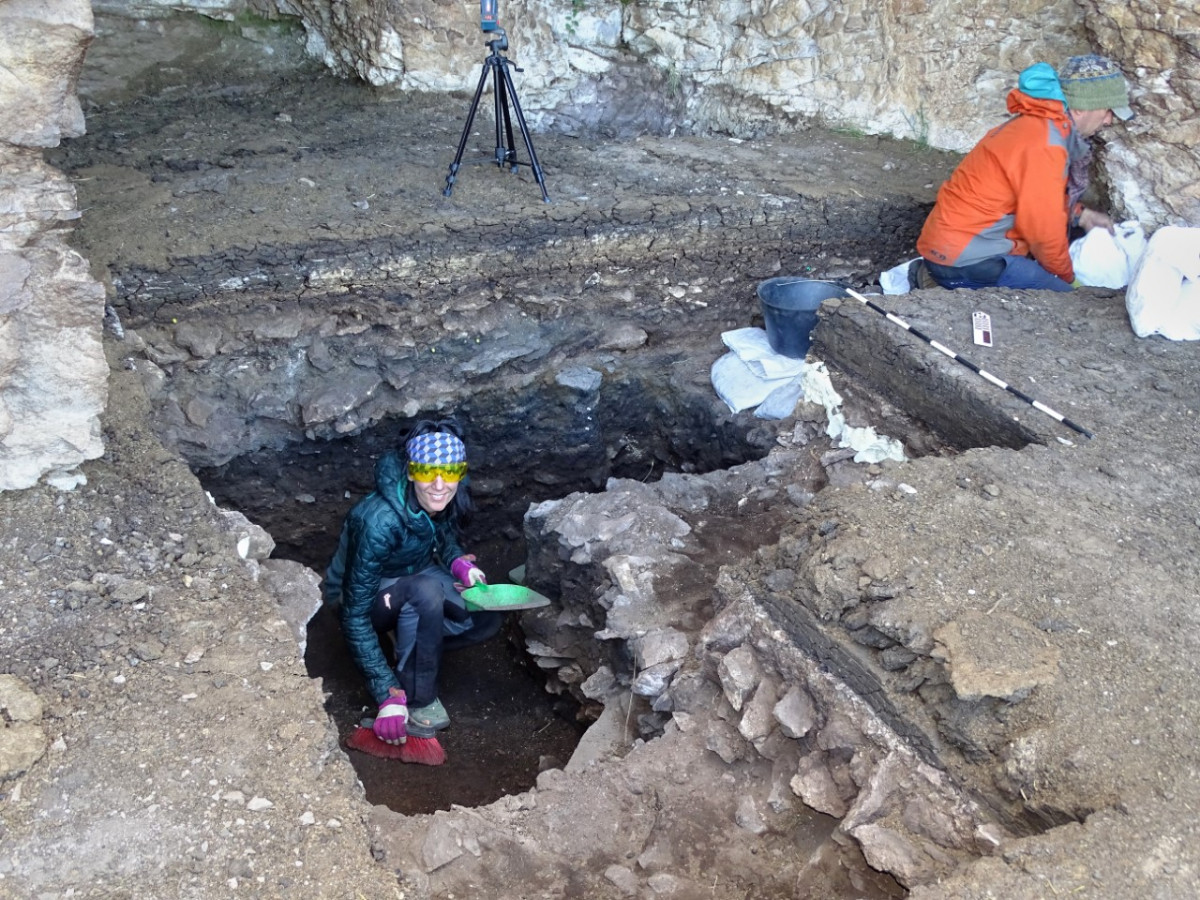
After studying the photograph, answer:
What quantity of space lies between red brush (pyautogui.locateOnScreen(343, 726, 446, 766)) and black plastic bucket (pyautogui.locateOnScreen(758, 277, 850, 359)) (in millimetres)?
2568

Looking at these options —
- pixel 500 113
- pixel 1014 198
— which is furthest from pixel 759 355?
pixel 500 113

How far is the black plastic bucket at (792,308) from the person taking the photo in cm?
520

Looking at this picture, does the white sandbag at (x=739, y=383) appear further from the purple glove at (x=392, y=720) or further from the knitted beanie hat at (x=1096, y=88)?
the purple glove at (x=392, y=720)

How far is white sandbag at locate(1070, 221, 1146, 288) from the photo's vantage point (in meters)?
4.97

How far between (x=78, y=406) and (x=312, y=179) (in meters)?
2.42

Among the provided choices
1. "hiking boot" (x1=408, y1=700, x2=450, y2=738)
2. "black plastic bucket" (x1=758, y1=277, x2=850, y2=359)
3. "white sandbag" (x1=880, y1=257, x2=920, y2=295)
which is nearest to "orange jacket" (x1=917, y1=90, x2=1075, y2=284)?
"white sandbag" (x1=880, y1=257, x2=920, y2=295)

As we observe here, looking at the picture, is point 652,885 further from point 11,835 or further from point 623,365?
point 623,365

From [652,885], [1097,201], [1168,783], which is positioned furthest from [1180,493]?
[1097,201]

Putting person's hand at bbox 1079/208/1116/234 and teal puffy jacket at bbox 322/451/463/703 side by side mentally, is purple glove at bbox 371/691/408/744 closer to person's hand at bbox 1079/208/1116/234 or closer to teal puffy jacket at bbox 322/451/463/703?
teal puffy jacket at bbox 322/451/463/703

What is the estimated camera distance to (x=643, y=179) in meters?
5.96

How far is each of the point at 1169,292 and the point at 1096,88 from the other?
1.03 metres

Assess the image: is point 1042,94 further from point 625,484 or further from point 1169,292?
point 625,484

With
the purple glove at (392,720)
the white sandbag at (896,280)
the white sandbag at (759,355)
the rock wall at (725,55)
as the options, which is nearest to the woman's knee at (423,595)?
the purple glove at (392,720)

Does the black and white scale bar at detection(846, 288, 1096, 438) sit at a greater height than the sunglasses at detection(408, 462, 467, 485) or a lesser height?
greater
